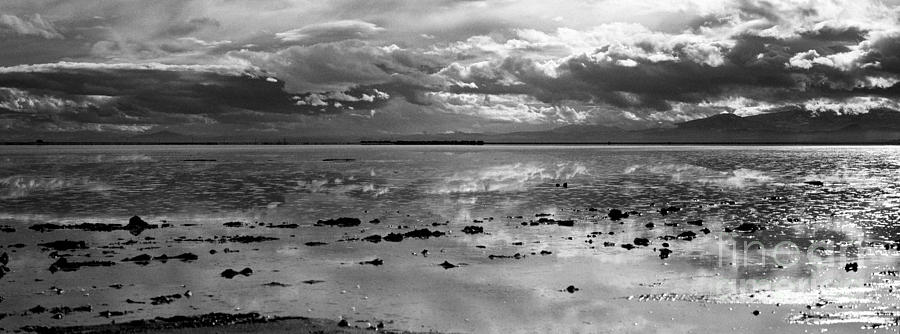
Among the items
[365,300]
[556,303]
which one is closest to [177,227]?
[365,300]

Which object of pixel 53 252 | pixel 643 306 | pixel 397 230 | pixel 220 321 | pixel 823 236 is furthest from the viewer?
pixel 397 230

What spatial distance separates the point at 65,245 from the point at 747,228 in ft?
114

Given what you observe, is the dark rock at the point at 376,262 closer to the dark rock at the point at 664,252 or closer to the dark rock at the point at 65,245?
the dark rock at the point at 664,252

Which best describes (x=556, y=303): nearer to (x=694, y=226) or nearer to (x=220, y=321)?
(x=220, y=321)

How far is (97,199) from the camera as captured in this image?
61344 millimetres

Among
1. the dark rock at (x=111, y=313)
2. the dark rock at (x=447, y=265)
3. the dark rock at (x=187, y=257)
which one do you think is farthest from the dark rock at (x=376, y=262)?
the dark rock at (x=111, y=313)

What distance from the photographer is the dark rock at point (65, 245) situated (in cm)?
3376

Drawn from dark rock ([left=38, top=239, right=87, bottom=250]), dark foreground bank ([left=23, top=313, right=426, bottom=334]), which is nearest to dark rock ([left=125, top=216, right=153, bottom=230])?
dark rock ([left=38, top=239, right=87, bottom=250])

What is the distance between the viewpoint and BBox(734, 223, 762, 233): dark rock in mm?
40178

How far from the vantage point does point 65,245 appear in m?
34.0

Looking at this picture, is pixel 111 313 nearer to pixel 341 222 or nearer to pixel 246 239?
pixel 246 239

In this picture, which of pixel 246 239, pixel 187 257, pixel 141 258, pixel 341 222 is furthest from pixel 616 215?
pixel 141 258

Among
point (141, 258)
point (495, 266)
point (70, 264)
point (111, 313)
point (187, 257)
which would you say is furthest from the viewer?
point (187, 257)

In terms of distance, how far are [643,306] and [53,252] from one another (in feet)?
82.7
